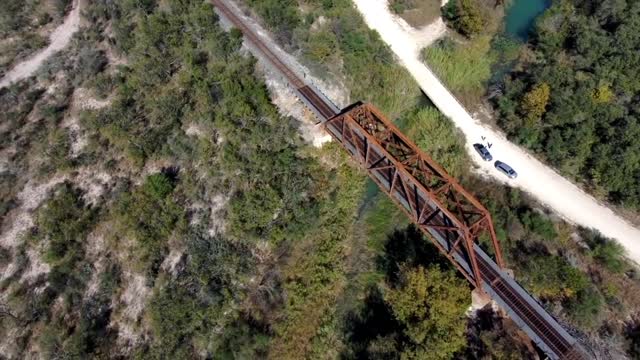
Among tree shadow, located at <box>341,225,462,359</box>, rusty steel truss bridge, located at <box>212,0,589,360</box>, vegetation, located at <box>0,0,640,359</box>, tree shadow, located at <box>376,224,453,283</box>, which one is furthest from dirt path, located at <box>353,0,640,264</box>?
tree shadow, located at <box>341,225,462,359</box>

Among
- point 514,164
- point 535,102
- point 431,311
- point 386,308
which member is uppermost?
point 535,102

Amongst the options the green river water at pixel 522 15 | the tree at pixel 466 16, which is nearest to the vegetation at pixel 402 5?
the tree at pixel 466 16

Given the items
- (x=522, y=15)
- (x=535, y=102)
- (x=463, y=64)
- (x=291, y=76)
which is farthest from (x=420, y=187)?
(x=522, y=15)

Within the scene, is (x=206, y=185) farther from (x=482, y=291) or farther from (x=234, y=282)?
(x=482, y=291)

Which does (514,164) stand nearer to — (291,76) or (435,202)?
(435,202)

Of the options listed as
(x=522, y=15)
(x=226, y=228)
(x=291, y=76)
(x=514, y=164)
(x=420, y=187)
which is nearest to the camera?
(x=420, y=187)

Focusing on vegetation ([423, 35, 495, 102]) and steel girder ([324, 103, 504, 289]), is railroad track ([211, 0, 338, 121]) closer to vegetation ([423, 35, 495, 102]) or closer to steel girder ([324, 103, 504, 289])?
steel girder ([324, 103, 504, 289])

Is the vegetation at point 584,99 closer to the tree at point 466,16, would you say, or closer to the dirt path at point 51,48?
the tree at point 466,16
